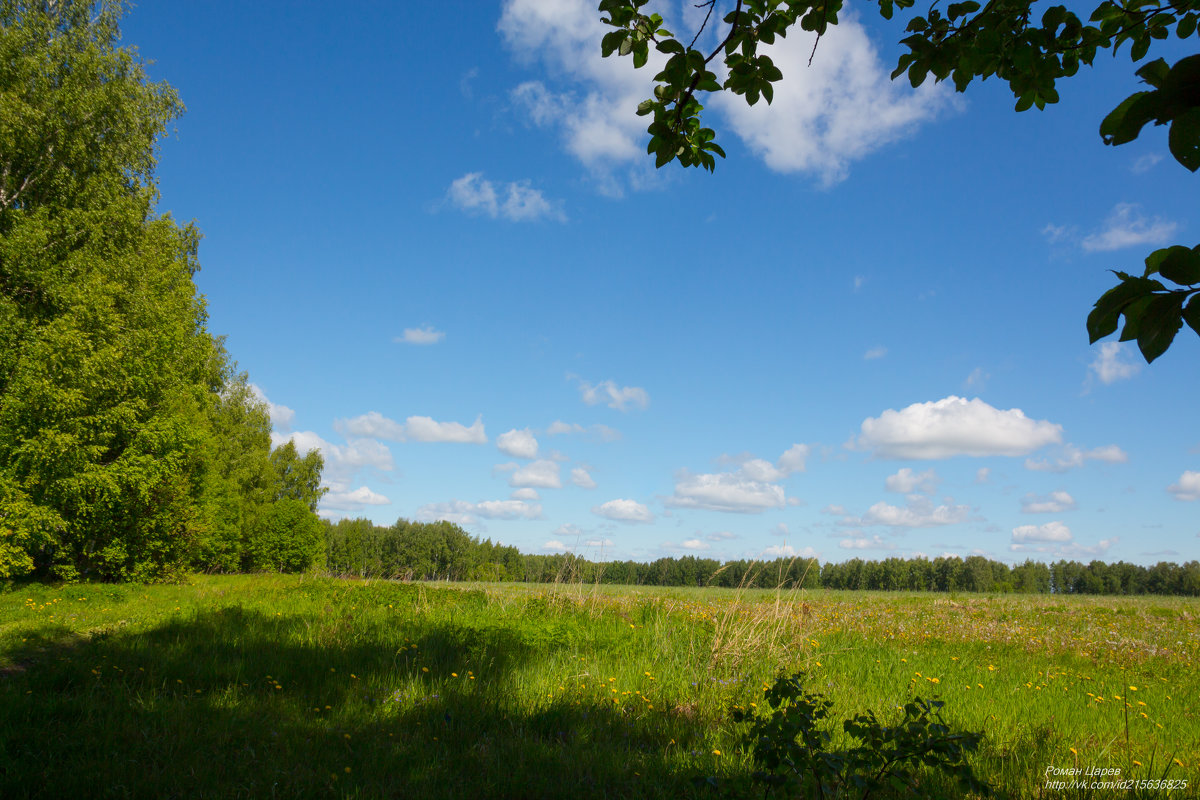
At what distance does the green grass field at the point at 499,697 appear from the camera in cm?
397

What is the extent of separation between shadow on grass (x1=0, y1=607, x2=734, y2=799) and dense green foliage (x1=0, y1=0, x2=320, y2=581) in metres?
10.6

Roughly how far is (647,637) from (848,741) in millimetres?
3531

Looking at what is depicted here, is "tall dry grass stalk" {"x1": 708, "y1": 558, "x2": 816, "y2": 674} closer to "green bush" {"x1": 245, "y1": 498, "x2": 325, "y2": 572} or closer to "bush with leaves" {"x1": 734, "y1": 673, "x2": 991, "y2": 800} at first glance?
"bush with leaves" {"x1": 734, "y1": 673, "x2": 991, "y2": 800}

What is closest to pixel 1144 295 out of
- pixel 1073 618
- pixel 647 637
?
pixel 647 637

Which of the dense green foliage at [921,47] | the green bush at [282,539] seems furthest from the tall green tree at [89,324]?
the dense green foliage at [921,47]

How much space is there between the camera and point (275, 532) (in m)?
31.0

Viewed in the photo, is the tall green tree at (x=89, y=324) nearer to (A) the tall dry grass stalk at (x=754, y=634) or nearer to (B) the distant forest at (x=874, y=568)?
(A) the tall dry grass stalk at (x=754, y=634)

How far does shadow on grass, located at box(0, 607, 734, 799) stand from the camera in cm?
383

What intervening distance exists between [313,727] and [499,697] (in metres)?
1.59

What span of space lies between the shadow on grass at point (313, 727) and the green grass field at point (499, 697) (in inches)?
0.8

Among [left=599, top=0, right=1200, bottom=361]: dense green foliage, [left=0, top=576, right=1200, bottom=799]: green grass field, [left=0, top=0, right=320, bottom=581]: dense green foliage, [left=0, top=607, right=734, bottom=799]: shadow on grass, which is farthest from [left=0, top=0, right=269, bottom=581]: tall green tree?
[left=599, top=0, right=1200, bottom=361]: dense green foliage

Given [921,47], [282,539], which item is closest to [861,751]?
[921,47]

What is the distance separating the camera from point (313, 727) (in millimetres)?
4750

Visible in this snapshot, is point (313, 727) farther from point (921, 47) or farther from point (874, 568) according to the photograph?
point (874, 568)
